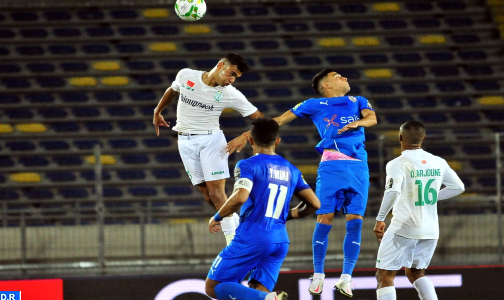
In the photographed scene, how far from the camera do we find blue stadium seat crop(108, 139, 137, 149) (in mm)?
13539

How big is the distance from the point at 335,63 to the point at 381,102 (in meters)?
1.34

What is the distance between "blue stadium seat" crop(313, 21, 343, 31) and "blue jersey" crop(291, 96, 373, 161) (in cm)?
904

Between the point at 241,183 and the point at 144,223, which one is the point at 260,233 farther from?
the point at 144,223

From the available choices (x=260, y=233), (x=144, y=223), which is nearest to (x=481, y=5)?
(x=144, y=223)

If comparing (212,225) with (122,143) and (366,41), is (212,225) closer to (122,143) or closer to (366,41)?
(122,143)

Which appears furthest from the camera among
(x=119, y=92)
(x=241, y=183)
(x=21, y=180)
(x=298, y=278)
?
(x=119, y=92)

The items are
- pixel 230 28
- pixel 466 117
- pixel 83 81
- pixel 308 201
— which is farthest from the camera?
pixel 230 28

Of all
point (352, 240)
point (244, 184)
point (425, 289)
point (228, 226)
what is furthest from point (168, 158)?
point (244, 184)

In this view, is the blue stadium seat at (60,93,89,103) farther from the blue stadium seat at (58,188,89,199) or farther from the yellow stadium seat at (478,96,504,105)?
the yellow stadium seat at (478,96,504,105)

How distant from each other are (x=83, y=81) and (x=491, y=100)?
865cm

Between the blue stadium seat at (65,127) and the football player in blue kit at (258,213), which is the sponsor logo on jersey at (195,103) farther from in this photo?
the blue stadium seat at (65,127)

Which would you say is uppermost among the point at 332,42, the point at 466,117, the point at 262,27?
the point at 262,27

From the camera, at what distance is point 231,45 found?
14789 millimetres

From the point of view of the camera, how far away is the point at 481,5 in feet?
50.3
